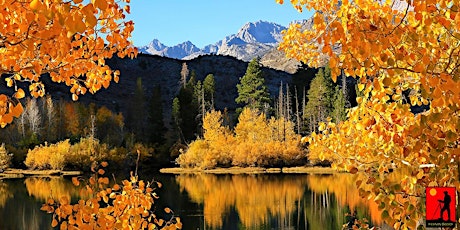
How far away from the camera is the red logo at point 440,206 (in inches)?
115

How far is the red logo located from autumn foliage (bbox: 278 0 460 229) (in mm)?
69

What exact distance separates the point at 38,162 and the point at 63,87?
4393 cm

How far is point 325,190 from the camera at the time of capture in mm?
32812

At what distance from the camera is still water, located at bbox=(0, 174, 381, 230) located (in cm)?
2295

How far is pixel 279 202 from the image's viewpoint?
92.4ft

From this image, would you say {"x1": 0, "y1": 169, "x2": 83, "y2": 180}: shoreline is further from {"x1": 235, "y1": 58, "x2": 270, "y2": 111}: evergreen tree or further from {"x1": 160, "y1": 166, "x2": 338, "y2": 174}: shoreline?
{"x1": 235, "y1": 58, "x2": 270, "y2": 111}: evergreen tree

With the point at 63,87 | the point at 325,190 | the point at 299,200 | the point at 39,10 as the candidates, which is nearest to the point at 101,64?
the point at 39,10

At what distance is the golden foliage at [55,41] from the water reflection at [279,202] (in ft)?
61.2

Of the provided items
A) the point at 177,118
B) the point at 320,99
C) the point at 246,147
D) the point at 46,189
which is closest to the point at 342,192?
the point at 46,189

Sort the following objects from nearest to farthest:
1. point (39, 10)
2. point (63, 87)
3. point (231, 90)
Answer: point (39, 10), point (63, 87), point (231, 90)

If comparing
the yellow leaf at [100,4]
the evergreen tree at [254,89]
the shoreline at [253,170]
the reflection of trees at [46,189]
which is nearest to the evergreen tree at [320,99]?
the evergreen tree at [254,89]

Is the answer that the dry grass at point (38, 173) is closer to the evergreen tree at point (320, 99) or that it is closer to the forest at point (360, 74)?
the evergreen tree at point (320, 99)

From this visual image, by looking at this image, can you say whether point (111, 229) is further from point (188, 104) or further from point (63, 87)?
point (63, 87)

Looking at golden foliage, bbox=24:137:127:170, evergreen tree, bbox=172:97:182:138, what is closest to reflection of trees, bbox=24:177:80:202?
golden foliage, bbox=24:137:127:170
